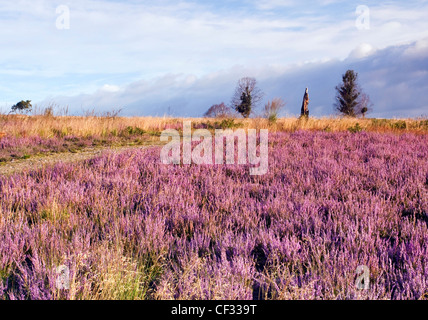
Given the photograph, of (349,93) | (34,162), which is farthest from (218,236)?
(349,93)

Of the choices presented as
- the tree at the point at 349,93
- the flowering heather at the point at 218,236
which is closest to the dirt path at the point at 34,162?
the flowering heather at the point at 218,236

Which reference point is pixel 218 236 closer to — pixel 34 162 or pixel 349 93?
pixel 34 162

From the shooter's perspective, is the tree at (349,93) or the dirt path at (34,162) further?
the tree at (349,93)

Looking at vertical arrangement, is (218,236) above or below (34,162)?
below

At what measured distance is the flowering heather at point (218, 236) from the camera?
224cm

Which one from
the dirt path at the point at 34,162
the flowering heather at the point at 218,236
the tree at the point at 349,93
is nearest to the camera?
the flowering heather at the point at 218,236

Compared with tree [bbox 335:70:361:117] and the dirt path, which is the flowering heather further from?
tree [bbox 335:70:361:117]

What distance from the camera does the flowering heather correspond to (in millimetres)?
2242

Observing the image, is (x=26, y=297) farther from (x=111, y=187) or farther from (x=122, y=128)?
(x=122, y=128)

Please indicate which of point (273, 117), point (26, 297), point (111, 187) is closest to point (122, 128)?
point (273, 117)

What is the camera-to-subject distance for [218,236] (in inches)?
128

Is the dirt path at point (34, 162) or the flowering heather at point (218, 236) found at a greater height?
the dirt path at point (34, 162)

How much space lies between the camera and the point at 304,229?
3.35m

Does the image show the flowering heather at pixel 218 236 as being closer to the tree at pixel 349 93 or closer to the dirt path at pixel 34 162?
the dirt path at pixel 34 162
